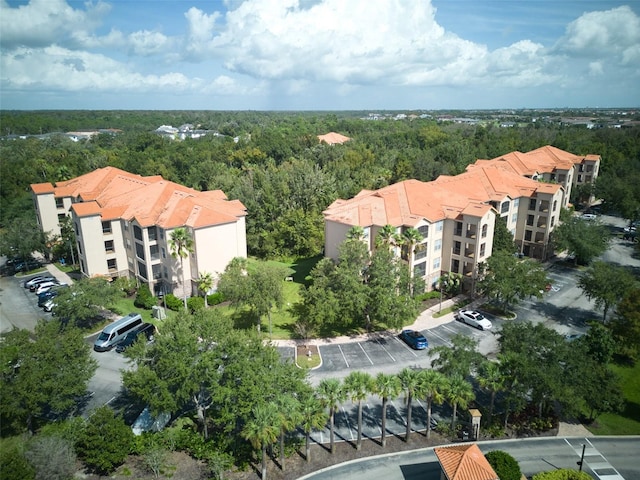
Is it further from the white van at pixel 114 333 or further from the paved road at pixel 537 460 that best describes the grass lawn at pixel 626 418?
the white van at pixel 114 333

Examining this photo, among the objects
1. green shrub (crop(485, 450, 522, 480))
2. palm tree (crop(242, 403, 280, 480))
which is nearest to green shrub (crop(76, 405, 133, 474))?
palm tree (crop(242, 403, 280, 480))

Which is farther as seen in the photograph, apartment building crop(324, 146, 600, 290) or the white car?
apartment building crop(324, 146, 600, 290)

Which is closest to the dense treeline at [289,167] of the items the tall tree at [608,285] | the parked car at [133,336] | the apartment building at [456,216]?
the apartment building at [456,216]

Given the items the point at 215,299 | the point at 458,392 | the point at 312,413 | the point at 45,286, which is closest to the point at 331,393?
the point at 312,413

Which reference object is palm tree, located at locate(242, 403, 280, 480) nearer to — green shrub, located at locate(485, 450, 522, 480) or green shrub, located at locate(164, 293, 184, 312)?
green shrub, located at locate(485, 450, 522, 480)

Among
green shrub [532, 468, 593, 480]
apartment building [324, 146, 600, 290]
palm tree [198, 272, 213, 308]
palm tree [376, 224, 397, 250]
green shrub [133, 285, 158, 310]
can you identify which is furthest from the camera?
apartment building [324, 146, 600, 290]

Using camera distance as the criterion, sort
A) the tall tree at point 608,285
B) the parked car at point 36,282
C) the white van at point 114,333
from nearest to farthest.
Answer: the white van at point 114,333 → the tall tree at point 608,285 → the parked car at point 36,282

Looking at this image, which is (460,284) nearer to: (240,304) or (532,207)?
(532,207)
